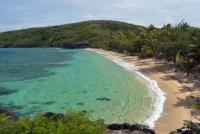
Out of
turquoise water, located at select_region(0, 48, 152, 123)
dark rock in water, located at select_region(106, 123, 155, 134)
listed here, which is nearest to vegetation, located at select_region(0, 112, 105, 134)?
dark rock in water, located at select_region(106, 123, 155, 134)

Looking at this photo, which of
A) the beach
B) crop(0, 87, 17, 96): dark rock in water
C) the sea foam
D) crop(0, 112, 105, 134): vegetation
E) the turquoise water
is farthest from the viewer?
crop(0, 87, 17, 96): dark rock in water

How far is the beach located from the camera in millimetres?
28670

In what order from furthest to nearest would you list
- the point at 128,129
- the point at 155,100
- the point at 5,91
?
the point at 5,91, the point at 155,100, the point at 128,129

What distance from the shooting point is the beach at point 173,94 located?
28.7 meters

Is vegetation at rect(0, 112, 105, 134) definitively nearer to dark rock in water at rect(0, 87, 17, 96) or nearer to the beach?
the beach

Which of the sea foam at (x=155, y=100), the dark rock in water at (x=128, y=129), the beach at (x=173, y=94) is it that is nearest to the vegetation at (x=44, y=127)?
the dark rock in water at (x=128, y=129)

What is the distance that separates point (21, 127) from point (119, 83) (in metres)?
34.6

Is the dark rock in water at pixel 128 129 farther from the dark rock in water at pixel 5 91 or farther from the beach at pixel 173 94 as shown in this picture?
the dark rock in water at pixel 5 91

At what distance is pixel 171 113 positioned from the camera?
1238 inches

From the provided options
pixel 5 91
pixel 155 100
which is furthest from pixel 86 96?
pixel 5 91

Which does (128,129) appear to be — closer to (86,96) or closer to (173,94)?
(173,94)

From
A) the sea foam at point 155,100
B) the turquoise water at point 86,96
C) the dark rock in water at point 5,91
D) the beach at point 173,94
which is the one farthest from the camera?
→ the dark rock in water at point 5,91

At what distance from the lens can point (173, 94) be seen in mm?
39562

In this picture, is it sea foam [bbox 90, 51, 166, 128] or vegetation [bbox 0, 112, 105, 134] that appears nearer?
vegetation [bbox 0, 112, 105, 134]
